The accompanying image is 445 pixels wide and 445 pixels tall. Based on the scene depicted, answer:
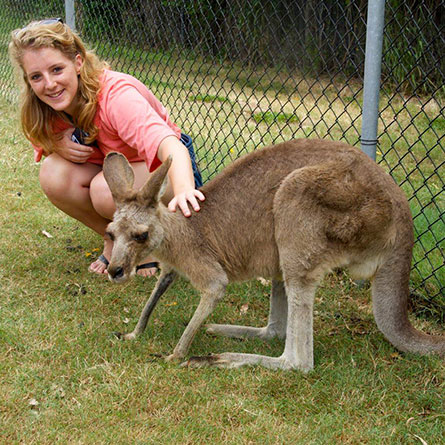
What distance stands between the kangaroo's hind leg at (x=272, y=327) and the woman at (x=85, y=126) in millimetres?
616

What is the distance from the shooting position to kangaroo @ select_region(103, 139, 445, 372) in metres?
2.60

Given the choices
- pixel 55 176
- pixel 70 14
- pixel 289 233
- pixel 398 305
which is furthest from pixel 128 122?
pixel 70 14

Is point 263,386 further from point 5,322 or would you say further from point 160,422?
point 5,322

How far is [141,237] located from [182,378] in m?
0.62

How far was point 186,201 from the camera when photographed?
9.23 ft

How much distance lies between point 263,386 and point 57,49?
1.94 meters

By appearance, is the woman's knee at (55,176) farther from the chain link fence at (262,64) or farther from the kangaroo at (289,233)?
the chain link fence at (262,64)

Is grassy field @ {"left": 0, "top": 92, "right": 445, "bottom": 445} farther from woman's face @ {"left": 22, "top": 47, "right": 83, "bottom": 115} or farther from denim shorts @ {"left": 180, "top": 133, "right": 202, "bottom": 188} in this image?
woman's face @ {"left": 22, "top": 47, "right": 83, "bottom": 115}

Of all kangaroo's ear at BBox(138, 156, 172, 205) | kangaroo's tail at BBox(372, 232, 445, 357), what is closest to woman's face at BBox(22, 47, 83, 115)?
kangaroo's ear at BBox(138, 156, 172, 205)

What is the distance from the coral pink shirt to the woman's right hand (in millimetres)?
61

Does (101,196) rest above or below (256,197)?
below

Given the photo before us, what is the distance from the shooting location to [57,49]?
3143mm

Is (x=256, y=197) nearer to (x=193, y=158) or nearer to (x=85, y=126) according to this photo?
(x=193, y=158)

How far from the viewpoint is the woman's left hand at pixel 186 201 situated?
275 centimetres
